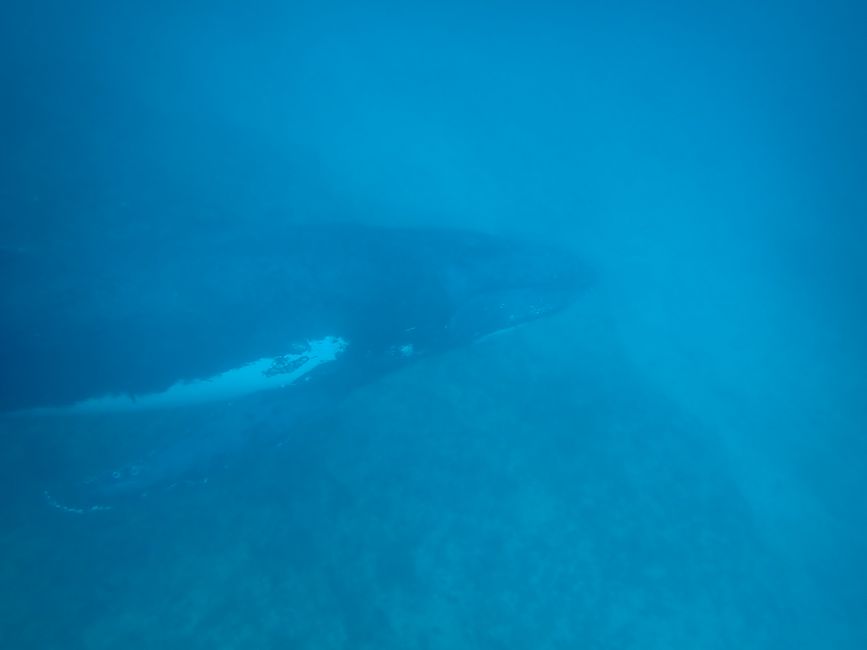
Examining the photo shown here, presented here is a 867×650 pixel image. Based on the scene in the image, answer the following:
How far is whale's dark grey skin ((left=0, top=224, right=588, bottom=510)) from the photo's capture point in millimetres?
6094

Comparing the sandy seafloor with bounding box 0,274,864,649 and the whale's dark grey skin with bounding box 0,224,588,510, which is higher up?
the whale's dark grey skin with bounding box 0,224,588,510

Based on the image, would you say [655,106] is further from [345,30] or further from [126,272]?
[126,272]

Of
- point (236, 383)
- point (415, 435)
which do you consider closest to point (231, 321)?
point (236, 383)

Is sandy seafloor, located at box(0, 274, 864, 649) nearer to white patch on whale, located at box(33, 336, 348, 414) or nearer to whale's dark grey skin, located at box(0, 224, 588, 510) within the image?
white patch on whale, located at box(33, 336, 348, 414)

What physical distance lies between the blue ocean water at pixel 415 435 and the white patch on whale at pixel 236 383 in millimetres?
241

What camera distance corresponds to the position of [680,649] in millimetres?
6629

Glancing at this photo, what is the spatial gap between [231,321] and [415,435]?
3.26 m

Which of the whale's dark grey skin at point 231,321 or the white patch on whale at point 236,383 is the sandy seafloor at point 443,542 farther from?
the whale's dark grey skin at point 231,321

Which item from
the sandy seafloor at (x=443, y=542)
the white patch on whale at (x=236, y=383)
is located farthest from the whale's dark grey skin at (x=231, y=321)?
the sandy seafloor at (x=443, y=542)

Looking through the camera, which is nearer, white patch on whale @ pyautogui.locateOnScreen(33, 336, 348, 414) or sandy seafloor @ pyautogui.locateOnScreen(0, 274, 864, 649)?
sandy seafloor @ pyautogui.locateOnScreen(0, 274, 864, 649)

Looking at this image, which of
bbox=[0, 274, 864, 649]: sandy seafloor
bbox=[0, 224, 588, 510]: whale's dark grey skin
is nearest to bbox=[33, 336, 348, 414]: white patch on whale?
bbox=[0, 224, 588, 510]: whale's dark grey skin

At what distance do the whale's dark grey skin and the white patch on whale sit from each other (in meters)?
0.02

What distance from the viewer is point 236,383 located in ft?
24.2

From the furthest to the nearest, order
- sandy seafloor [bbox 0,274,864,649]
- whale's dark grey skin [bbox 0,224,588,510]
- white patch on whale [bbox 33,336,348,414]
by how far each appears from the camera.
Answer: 1. white patch on whale [bbox 33,336,348,414]
2. whale's dark grey skin [bbox 0,224,588,510]
3. sandy seafloor [bbox 0,274,864,649]
